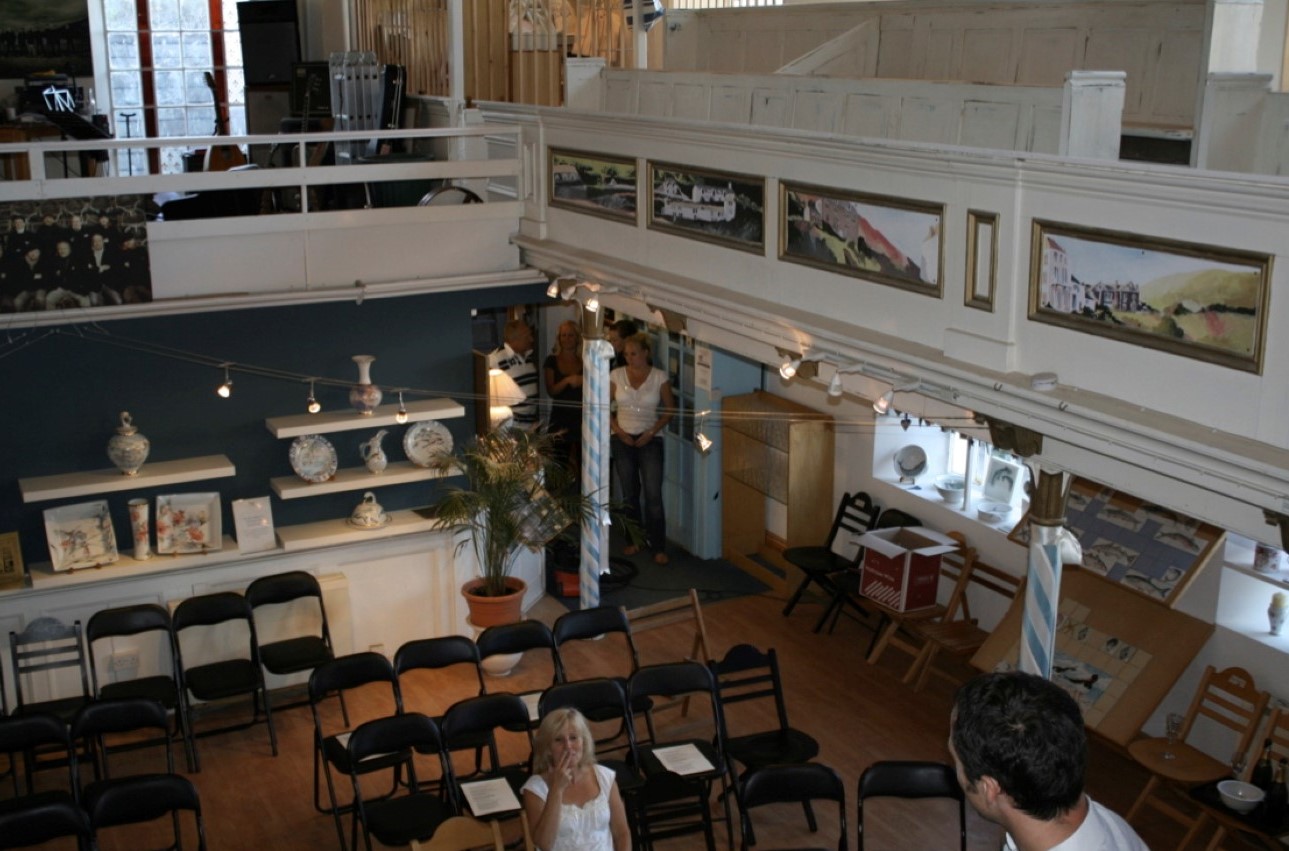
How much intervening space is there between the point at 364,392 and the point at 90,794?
3582 millimetres

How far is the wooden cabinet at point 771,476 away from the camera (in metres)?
10.2

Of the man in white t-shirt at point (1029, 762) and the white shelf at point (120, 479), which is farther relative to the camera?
the white shelf at point (120, 479)

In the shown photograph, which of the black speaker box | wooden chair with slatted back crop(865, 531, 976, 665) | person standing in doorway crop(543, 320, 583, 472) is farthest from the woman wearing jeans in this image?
the black speaker box

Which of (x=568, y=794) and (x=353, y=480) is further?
(x=353, y=480)

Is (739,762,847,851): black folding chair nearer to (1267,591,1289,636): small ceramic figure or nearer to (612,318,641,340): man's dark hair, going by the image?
(1267,591,1289,636): small ceramic figure

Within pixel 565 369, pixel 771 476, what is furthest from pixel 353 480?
pixel 771 476

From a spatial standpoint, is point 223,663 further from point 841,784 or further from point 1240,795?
point 1240,795

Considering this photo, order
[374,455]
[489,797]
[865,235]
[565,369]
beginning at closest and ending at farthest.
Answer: [865,235], [489,797], [374,455], [565,369]

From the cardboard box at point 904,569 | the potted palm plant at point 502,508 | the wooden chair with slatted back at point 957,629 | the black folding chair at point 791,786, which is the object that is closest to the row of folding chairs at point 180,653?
the potted palm plant at point 502,508

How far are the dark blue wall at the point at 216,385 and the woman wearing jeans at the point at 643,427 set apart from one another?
1152 mm

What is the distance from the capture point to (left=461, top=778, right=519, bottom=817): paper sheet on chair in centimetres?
630

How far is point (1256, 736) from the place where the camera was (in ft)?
23.5

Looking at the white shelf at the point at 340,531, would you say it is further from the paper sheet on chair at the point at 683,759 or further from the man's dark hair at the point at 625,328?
the paper sheet on chair at the point at 683,759

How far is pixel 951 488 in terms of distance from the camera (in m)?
9.47
